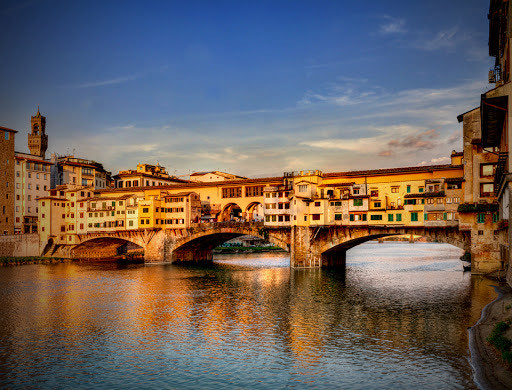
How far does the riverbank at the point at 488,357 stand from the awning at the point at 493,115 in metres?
10.8

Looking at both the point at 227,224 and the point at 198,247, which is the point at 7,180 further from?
the point at 227,224

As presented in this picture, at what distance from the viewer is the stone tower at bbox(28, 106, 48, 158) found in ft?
403

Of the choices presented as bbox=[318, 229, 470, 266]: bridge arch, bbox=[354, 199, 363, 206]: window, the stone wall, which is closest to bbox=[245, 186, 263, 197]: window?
bbox=[318, 229, 470, 266]: bridge arch

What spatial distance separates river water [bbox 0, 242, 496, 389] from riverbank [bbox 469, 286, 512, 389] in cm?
66

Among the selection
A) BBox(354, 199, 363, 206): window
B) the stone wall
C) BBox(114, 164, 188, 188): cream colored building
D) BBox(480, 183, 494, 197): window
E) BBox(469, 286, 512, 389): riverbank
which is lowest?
BBox(469, 286, 512, 389): riverbank

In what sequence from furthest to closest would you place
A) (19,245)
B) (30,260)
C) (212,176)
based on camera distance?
1. (212,176)
2. (19,245)
3. (30,260)

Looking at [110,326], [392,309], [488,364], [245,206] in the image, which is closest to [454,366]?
[488,364]

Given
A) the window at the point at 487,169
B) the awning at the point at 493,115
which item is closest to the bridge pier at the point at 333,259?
the window at the point at 487,169

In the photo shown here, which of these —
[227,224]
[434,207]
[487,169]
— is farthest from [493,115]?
[227,224]

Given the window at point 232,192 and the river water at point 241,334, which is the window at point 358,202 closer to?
the river water at point 241,334

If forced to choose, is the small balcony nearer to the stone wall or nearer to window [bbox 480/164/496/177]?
window [bbox 480/164/496/177]

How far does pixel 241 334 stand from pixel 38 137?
110475mm

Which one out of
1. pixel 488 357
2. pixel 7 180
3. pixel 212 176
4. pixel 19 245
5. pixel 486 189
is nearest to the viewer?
pixel 488 357

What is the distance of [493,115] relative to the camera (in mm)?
25484
